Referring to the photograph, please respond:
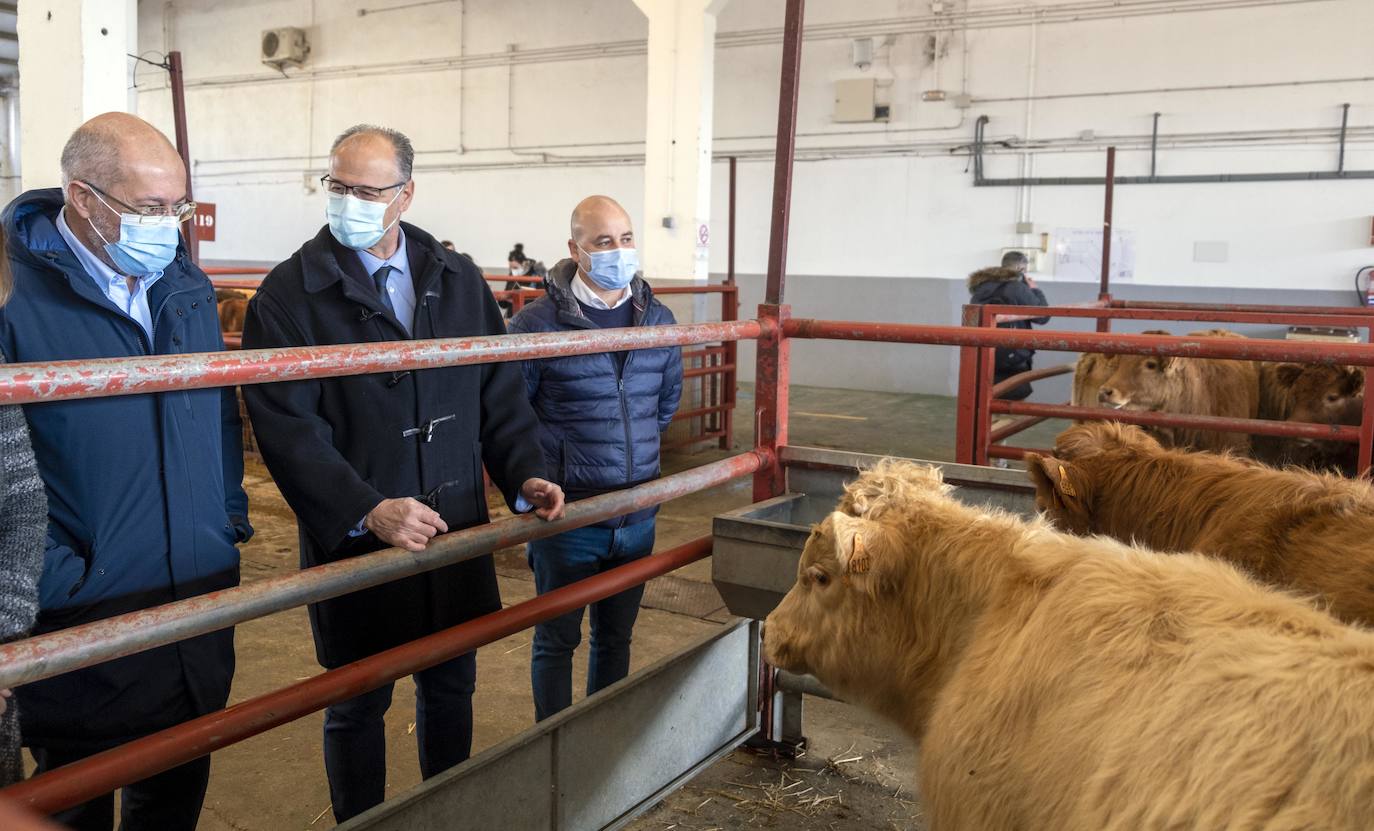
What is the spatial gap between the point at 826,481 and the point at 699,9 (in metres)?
7.25

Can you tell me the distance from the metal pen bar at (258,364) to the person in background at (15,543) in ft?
0.60

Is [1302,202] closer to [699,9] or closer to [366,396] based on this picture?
[699,9]

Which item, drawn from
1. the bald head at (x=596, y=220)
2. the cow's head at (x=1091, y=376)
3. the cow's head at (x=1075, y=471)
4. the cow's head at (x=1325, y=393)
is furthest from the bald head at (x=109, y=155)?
the cow's head at (x=1325, y=393)

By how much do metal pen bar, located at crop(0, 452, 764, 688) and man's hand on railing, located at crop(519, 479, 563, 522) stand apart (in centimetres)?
2

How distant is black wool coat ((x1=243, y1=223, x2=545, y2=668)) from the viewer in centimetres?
212

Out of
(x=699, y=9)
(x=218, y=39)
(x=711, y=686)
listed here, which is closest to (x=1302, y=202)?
(x=699, y=9)

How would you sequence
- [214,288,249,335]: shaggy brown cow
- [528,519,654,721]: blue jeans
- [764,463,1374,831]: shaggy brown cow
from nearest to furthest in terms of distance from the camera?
[764,463,1374,831]: shaggy brown cow < [528,519,654,721]: blue jeans < [214,288,249,335]: shaggy brown cow

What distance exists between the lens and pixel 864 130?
13312 millimetres

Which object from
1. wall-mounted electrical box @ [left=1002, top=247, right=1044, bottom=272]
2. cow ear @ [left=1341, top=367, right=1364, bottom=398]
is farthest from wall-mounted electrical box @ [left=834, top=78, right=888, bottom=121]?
cow ear @ [left=1341, top=367, right=1364, bottom=398]

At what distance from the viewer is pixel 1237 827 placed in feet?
3.76

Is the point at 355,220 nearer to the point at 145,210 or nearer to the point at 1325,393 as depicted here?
the point at 145,210

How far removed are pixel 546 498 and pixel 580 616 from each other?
0.77 m

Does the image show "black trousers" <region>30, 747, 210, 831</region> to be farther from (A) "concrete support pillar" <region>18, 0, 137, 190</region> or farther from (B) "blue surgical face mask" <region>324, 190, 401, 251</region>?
(A) "concrete support pillar" <region>18, 0, 137, 190</region>

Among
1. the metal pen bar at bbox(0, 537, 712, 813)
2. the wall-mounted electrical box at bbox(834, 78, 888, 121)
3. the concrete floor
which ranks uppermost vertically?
the wall-mounted electrical box at bbox(834, 78, 888, 121)
